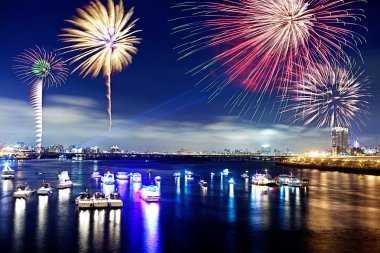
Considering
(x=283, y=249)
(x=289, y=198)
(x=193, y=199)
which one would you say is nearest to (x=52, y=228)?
(x=283, y=249)

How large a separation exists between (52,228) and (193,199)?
26.9 m

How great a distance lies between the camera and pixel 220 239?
33031 mm

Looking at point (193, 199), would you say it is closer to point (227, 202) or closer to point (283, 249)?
point (227, 202)

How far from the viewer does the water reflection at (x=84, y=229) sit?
98.3ft

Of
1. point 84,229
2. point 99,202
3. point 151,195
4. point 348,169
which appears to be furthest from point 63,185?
point 348,169

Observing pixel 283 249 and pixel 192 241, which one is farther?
pixel 192 241

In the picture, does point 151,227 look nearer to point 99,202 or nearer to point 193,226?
point 193,226

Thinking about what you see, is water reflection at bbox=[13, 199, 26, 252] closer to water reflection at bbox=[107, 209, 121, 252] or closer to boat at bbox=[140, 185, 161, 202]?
water reflection at bbox=[107, 209, 121, 252]

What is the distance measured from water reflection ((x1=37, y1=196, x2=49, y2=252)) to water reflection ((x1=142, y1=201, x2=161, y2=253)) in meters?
8.28

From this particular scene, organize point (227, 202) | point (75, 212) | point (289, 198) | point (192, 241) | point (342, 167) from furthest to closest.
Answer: point (342, 167), point (289, 198), point (227, 202), point (75, 212), point (192, 241)

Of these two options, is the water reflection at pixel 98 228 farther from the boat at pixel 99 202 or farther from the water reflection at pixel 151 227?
the water reflection at pixel 151 227

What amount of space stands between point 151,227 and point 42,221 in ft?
37.4

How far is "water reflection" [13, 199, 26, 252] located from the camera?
99.6 ft

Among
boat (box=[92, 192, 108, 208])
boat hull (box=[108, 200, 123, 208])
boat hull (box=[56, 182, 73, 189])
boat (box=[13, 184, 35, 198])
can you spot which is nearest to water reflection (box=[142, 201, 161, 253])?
boat hull (box=[108, 200, 123, 208])
